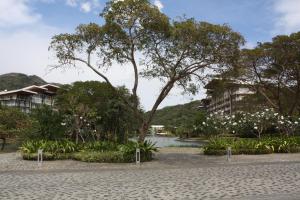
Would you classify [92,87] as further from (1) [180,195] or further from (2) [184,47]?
(1) [180,195]

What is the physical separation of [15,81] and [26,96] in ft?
102

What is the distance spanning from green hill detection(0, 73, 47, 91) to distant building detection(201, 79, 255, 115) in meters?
50.7

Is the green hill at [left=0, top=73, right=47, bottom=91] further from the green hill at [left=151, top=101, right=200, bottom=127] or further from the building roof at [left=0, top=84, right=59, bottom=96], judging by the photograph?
the green hill at [left=151, top=101, right=200, bottom=127]

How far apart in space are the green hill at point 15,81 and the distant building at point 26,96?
19.8 metres

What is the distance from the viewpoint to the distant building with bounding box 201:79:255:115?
2832 cm

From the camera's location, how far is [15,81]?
399 ft

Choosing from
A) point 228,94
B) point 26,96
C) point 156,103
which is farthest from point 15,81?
point 156,103

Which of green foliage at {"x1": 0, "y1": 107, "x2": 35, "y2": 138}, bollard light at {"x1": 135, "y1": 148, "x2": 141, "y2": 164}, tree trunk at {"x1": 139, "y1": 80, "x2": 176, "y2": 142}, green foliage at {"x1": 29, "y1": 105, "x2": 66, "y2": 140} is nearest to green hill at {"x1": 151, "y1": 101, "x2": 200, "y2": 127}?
green foliage at {"x1": 0, "y1": 107, "x2": 35, "y2": 138}

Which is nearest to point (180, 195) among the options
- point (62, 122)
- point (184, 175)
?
point (184, 175)

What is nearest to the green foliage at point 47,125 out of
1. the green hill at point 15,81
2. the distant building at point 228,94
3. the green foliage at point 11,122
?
the green foliage at point 11,122

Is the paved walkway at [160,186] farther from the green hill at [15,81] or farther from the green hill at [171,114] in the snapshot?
the green hill at [15,81]

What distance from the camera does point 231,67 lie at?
23672 millimetres

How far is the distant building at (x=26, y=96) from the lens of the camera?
89062 millimetres

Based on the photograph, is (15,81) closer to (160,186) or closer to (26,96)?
(26,96)
